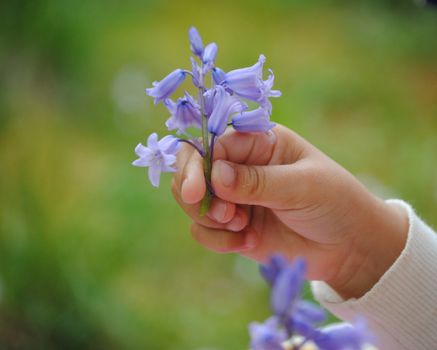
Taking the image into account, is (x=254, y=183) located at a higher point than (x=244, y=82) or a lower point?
lower

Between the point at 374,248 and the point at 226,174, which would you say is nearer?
the point at 226,174

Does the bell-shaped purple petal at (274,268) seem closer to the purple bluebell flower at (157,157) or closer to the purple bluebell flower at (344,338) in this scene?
the purple bluebell flower at (344,338)

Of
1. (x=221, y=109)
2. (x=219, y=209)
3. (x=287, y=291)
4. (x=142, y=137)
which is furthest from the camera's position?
(x=142, y=137)

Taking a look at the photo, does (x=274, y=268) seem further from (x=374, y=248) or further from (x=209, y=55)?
(x=374, y=248)

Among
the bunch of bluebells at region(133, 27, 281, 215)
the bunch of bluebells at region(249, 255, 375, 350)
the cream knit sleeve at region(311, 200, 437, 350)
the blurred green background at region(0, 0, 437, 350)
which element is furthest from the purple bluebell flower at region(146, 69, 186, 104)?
the blurred green background at region(0, 0, 437, 350)

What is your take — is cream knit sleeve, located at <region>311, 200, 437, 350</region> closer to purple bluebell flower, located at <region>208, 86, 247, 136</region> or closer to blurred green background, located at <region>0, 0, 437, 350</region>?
purple bluebell flower, located at <region>208, 86, 247, 136</region>

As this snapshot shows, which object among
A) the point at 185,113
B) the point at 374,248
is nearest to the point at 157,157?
the point at 185,113

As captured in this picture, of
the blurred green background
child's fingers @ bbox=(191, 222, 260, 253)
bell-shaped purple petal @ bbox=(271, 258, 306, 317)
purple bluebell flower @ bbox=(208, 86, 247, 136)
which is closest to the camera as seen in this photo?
bell-shaped purple petal @ bbox=(271, 258, 306, 317)

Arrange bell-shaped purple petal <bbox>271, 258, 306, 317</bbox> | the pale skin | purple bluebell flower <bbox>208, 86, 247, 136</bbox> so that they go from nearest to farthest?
bell-shaped purple petal <bbox>271, 258, 306, 317</bbox> → purple bluebell flower <bbox>208, 86, 247, 136</bbox> → the pale skin
